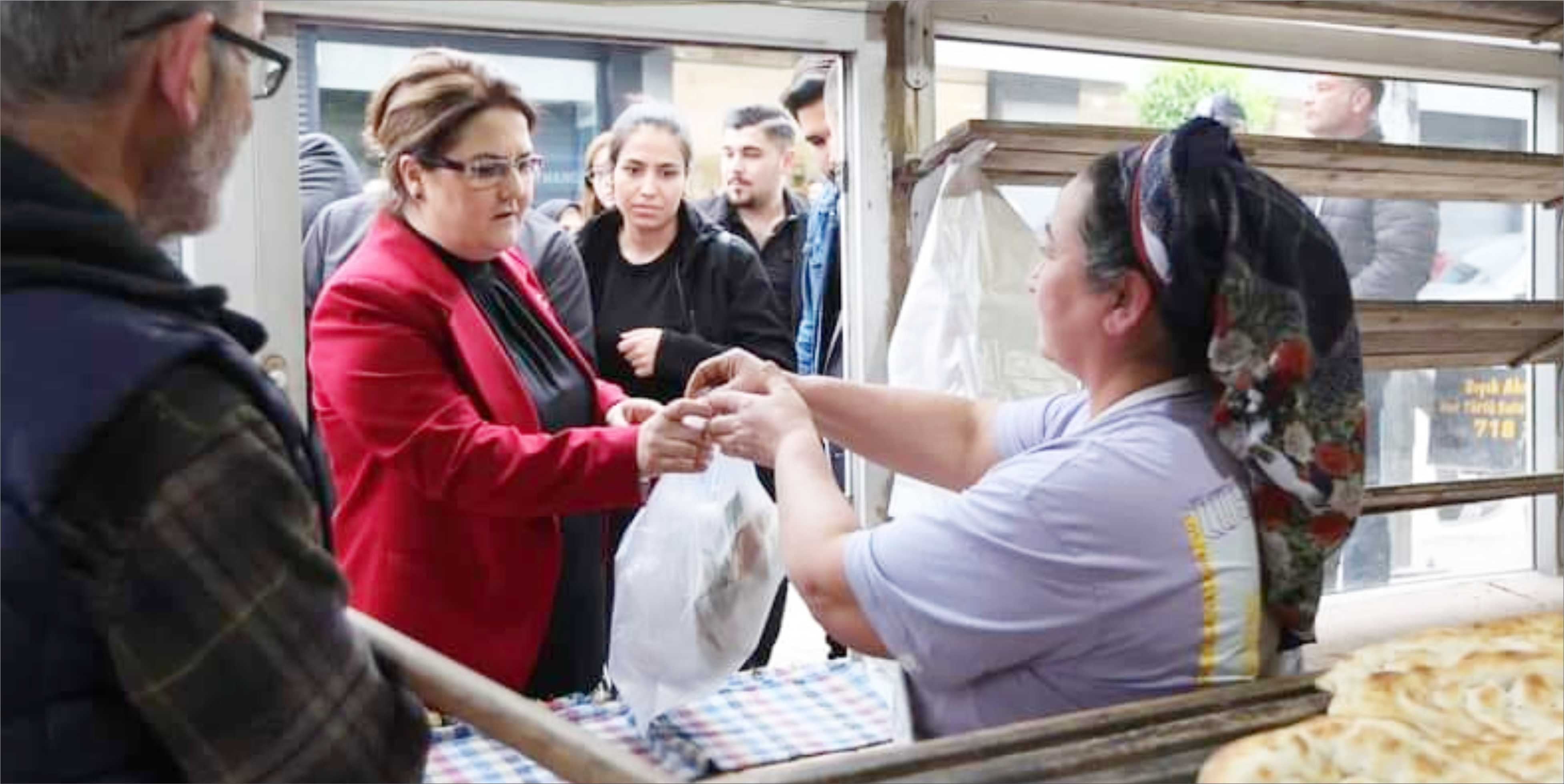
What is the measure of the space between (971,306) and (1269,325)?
0.82 meters

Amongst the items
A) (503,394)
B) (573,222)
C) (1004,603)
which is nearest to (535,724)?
(1004,603)

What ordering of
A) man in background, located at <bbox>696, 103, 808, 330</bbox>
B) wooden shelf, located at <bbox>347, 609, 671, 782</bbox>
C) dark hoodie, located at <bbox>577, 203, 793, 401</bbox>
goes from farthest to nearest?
1. man in background, located at <bbox>696, 103, 808, 330</bbox>
2. dark hoodie, located at <bbox>577, 203, 793, 401</bbox>
3. wooden shelf, located at <bbox>347, 609, 671, 782</bbox>

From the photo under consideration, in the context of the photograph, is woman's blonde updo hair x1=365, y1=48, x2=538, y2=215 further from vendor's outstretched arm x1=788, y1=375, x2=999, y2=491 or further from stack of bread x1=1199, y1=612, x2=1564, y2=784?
stack of bread x1=1199, y1=612, x2=1564, y2=784

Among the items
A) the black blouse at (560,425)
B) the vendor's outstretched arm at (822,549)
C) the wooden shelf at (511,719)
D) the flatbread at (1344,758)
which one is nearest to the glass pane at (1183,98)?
the black blouse at (560,425)

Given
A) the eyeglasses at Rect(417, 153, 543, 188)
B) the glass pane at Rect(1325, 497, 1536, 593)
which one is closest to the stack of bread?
the eyeglasses at Rect(417, 153, 543, 188)

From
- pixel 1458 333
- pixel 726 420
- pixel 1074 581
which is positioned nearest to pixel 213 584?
pixel 1074 581

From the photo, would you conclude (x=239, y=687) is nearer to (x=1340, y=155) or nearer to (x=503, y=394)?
(x=503, y=394)

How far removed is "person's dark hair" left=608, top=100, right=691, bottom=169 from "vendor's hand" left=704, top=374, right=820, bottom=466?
3.56 ft

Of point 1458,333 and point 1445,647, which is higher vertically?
point 1458,333

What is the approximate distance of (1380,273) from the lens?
2.83 meters

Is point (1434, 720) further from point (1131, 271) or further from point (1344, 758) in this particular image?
point (1131, 271)

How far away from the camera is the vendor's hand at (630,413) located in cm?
195

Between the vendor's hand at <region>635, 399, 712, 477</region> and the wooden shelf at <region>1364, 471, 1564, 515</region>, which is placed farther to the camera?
the wooden shelf at <region>1364, 471, 1564, 515</region>

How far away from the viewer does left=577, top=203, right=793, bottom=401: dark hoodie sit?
2525 mm
